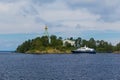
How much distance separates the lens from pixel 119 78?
299 feet

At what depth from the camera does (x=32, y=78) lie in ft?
302

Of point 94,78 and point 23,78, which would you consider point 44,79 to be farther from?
point 94,78

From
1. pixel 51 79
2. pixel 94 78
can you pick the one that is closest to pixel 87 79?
pixel 94 78

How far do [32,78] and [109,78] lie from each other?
16787 millimetres

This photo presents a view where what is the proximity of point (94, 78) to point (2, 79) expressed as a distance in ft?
64.9

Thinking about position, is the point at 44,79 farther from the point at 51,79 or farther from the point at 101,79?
the point at 101,79

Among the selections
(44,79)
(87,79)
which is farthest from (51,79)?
(87,79)

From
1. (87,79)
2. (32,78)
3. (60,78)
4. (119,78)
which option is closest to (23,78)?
(32,78)

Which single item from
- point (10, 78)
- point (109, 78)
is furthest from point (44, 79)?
point (109, 78)

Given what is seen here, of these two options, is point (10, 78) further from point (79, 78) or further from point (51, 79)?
point (79, 78)

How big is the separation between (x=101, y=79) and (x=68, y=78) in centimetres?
760

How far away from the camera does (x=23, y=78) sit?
92062 mm

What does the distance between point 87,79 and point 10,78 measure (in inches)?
661

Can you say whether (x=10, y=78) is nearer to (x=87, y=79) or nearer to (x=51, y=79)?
(x=51, y=79)
